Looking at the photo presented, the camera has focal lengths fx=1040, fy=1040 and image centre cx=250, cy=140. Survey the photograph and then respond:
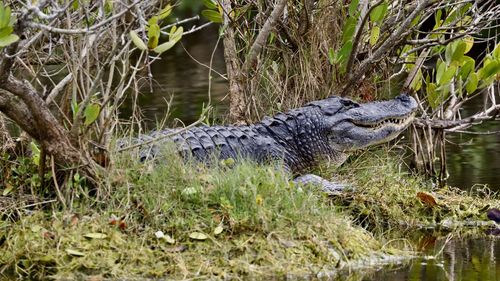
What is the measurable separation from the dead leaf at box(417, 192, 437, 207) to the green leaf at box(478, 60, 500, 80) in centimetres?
105

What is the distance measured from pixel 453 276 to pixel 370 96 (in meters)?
2.76

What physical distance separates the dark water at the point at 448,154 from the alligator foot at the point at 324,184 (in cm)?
61

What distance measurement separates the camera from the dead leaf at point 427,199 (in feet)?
20.8

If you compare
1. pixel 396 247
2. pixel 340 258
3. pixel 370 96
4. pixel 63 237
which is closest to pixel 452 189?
pixel 370 96

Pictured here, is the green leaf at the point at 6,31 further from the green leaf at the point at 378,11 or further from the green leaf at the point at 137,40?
the green leaf at the point at 378,11

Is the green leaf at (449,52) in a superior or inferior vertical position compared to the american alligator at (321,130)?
superior

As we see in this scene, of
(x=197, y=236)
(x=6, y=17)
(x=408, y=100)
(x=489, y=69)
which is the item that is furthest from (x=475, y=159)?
(x=6, y=17)

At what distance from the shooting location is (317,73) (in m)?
7.24

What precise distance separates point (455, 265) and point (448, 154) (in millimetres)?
3535

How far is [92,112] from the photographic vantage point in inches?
207

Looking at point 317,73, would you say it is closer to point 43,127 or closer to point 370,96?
point 370,96

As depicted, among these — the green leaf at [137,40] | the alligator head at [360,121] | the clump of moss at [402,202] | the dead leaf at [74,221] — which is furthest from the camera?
the alligator head at [360,121]

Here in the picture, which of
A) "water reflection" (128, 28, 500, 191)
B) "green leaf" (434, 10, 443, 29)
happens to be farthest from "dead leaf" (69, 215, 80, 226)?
"green leaf" (434, 10, 443, 29)

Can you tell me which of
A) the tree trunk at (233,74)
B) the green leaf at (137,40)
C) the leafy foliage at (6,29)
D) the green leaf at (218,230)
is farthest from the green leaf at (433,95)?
the leafy foliage at (6,29)
